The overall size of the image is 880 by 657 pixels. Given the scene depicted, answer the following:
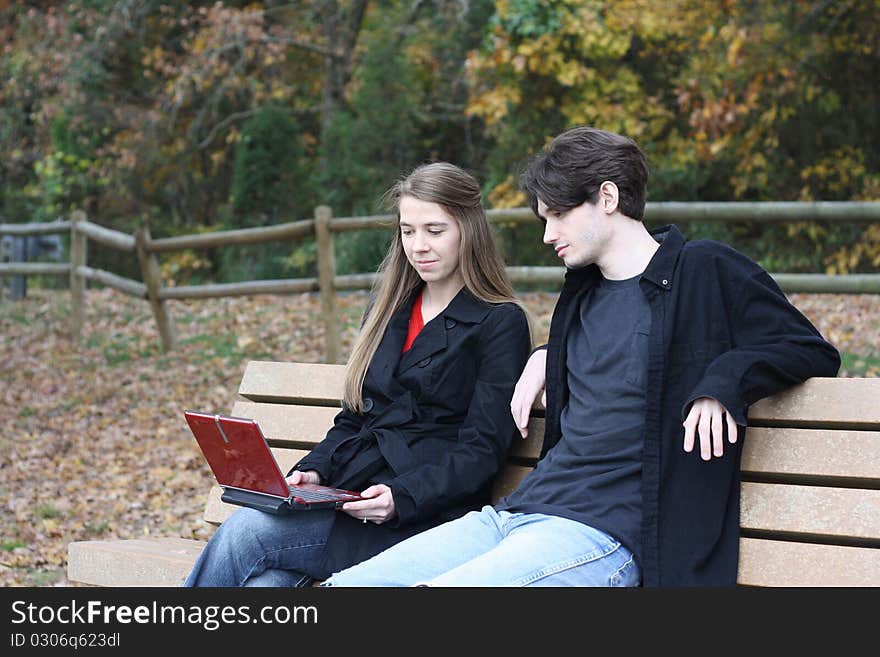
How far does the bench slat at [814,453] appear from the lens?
2771 millimetres

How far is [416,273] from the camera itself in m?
3.38

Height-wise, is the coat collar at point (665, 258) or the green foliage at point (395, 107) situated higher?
the green foliage at point (395, 107)

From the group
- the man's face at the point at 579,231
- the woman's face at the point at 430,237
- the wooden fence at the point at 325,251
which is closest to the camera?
the man's face at the point at 579,231

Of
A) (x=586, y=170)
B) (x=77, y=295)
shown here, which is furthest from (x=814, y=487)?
(x=77, y=295)

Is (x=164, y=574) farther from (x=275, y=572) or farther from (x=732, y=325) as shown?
(x=732, y=325)

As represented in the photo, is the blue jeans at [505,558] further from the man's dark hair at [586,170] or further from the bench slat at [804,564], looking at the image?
the man's dark hair at [586,170]

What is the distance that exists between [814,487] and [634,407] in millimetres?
479

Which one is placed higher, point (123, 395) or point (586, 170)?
point (586, 170)

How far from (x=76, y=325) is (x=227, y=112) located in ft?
19.1

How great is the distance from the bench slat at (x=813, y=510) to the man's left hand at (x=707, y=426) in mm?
319

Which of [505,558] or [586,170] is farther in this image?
[586,170]

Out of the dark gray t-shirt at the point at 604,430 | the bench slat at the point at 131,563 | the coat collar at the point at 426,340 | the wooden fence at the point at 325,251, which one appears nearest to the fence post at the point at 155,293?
the wooden fence at the point at 325,251

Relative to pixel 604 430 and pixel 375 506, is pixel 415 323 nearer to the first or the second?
pixel 375 506

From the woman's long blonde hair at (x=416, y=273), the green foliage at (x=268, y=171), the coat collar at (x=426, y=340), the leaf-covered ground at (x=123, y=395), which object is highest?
the green foliage at (x=268, y=171)
